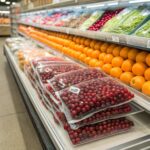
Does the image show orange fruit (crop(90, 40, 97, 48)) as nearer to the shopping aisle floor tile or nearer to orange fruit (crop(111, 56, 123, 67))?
orange fruit (crop(111, 56, 123, 67))

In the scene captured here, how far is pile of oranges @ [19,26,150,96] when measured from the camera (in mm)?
1539

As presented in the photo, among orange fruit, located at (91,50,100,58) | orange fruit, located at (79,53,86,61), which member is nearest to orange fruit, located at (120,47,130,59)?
orange fruit, located at (91,50,100,58)

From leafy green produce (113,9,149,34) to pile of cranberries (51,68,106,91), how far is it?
374mm

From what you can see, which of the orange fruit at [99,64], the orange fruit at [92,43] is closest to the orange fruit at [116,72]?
the orange fruit at [99,64]

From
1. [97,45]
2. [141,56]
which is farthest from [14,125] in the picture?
[141,56]

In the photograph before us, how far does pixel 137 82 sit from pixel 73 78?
438 mm

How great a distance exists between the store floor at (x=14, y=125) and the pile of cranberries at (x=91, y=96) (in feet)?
4.24

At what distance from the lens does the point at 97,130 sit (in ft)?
4.25

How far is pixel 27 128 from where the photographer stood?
2812mm

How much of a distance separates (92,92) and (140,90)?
0.36m

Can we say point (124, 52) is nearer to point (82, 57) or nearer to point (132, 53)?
point (132, 53)

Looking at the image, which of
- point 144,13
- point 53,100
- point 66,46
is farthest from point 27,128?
point 144,13

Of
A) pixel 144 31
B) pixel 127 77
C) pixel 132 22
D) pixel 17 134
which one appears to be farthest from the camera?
pixel 17 134

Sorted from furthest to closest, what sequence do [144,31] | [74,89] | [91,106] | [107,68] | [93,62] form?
[93,62], [107,68], [144,31], [74,89], [91,106]
